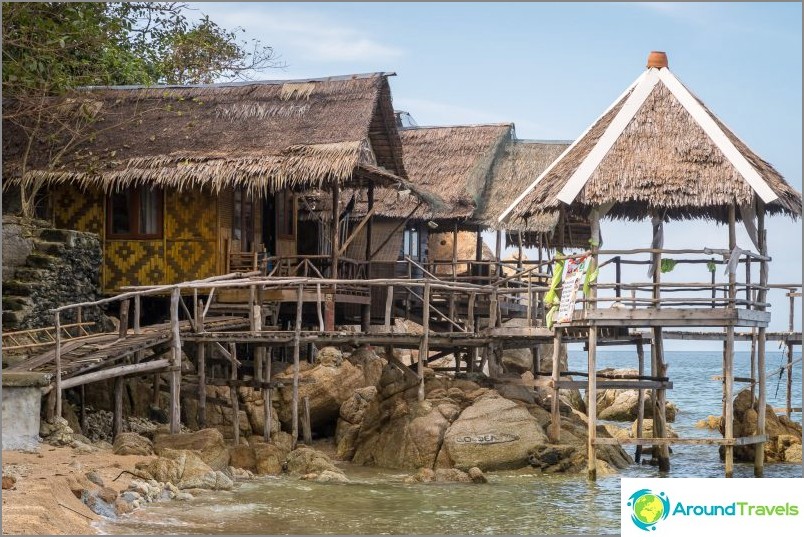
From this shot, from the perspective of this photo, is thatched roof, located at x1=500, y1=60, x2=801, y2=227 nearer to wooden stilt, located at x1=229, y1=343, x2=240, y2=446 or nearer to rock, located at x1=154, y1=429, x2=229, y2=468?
wooden stilt, located at x1=229, y1=343, x2=240, y2=446

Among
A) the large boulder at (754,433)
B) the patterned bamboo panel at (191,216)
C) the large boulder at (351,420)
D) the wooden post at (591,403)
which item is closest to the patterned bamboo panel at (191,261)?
the patterned bamboo panel at (191,216)

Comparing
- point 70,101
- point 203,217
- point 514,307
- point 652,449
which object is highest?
point 70,101

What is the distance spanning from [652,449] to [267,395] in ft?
24.5

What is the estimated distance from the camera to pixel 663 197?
1844 cm

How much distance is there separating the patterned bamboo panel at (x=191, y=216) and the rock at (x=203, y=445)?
20.6 ft

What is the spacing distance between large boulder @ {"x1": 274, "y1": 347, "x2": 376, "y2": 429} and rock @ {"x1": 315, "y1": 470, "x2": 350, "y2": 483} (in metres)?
3.52

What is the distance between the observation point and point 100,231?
78.5ft

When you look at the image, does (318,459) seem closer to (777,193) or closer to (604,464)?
(604,464)

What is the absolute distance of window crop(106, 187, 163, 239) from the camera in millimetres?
23844

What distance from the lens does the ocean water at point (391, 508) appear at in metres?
14.7

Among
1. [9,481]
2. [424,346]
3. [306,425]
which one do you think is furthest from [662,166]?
[9,481]

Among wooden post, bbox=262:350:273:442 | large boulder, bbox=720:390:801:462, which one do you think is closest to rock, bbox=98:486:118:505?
wooden post, bbox=262:350:273:442

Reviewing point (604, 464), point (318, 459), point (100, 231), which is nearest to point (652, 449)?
point (604, 464)

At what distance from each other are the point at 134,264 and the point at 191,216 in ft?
4.53
